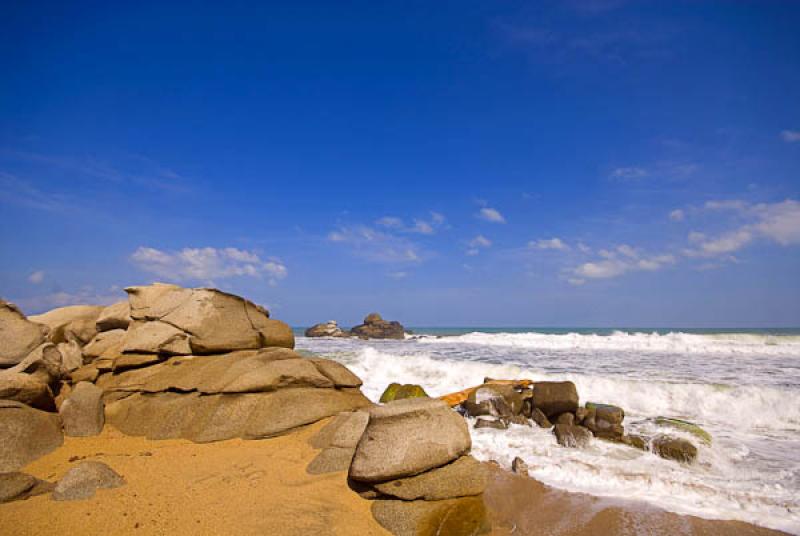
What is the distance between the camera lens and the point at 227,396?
7961mm

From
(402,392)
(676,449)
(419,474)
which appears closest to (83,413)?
(419,474)

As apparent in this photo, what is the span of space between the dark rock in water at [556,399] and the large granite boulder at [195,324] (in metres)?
6.37

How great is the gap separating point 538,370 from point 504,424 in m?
9.39

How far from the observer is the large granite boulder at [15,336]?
8.48 m

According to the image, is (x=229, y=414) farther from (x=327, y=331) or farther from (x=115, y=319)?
(x=327, y=331)

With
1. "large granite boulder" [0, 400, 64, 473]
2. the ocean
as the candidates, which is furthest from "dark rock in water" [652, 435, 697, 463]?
"large granite boulder" [0, 400, 64, 473]

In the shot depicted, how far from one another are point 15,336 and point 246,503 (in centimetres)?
721

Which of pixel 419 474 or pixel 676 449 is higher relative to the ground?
pixel 419 474

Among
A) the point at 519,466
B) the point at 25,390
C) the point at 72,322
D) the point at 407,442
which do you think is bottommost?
the point at 519,466

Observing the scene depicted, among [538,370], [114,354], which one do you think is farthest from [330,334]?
[114,354]

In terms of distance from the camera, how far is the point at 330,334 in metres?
53.6

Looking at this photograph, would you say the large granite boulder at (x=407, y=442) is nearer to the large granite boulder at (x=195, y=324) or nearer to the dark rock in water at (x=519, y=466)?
the dark rock in water at (x=519, y=466)

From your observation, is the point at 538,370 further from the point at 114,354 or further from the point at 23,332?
the point at 23,332

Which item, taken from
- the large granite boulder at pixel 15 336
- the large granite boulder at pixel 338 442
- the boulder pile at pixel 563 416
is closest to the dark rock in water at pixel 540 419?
the boulder pile at pixel 563 416
